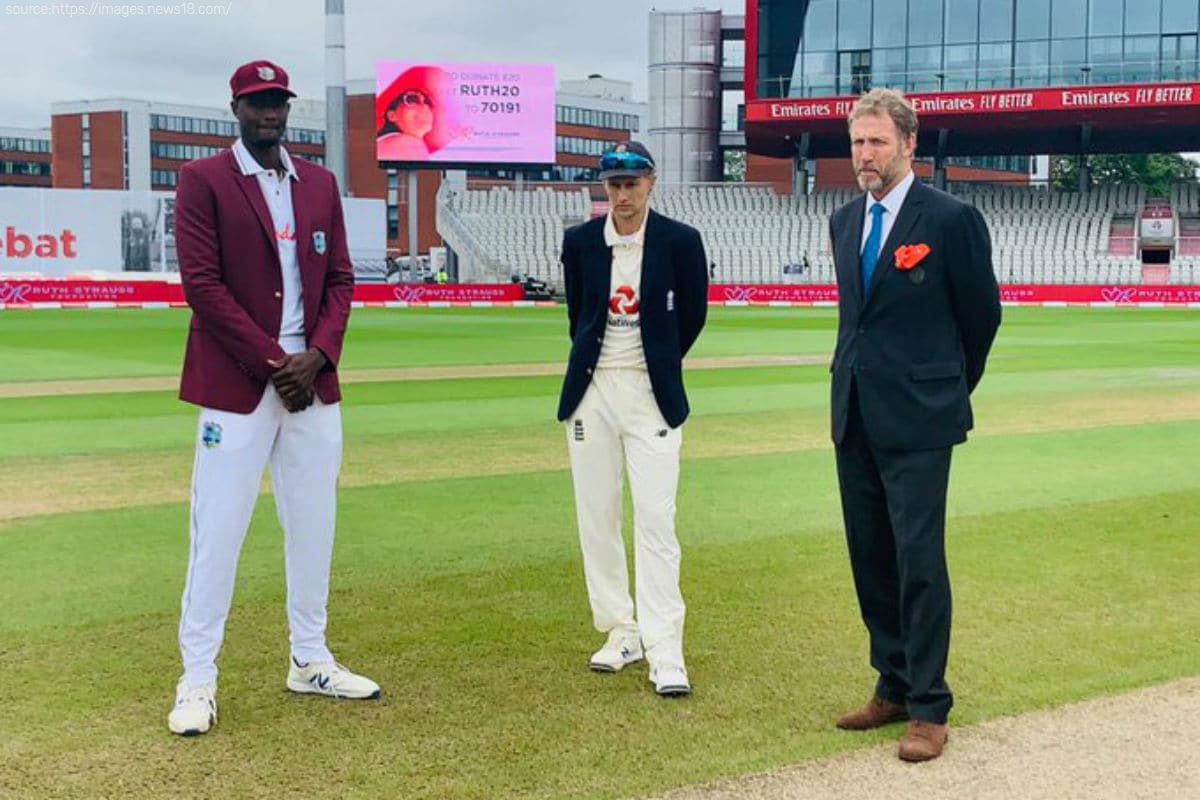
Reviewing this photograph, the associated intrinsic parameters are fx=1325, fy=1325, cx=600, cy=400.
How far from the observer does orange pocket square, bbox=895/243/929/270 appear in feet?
15.4

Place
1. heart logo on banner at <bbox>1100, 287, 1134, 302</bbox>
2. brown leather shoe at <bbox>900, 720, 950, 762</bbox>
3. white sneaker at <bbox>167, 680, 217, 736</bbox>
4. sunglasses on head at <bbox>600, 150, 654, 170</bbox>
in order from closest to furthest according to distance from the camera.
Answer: brown leather shoe at <bbox>900, 720, 950, 762</bbox>, white sneaker at <bbox>167, 680, 217, 736</bbox>, sunglasses on head at <bbox>600, 150, 654, 170</bbox>, heart logo on banner at <bbox>1100, 287, 1134, 302</bbox>

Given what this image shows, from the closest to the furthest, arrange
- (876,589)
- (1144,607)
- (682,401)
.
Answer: (876,589), (682,401), (1144,607)

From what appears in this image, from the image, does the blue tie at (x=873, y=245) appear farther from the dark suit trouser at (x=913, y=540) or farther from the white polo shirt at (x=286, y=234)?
the white polo shirt at (x=286, y=234)

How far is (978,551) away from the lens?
802cm

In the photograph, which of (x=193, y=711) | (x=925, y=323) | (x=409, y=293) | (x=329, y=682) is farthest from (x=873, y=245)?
(x=409, y=293)

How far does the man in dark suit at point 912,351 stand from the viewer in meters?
4.72

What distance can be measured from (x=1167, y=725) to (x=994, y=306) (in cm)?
171

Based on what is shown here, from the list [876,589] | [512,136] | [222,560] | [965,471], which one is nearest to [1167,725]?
[876,589]

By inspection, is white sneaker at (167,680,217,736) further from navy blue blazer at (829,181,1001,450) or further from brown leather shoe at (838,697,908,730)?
navy blue blazer at (829,181,1001,450)

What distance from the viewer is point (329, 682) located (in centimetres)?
528

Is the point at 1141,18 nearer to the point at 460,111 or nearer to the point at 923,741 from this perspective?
the point at 460,111

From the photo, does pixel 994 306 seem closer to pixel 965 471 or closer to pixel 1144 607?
pixel 1144 607

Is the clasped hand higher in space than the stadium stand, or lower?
lower

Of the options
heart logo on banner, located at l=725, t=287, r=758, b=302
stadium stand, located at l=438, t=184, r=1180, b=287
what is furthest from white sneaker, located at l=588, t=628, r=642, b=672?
stadium stand, located at l=438, t=184, r=1180, b=287
